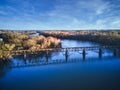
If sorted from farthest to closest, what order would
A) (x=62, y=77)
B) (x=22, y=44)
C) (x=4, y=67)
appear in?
(x=22, y=44)
(x=4, y=67)
(x=62, y=77)

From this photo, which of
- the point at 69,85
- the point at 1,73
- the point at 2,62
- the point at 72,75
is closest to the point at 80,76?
the point at 72,75

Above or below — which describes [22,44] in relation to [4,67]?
above

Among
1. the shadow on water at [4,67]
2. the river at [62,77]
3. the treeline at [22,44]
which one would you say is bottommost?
the river at [62,77]

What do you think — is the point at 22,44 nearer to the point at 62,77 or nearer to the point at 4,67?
the point at 4,67

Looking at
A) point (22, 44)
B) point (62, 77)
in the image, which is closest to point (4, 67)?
point (62, 77)

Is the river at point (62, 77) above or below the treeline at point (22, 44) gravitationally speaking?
below

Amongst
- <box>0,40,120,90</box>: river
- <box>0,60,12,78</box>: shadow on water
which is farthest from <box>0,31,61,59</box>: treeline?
<box>0,40,120,90</box>: river

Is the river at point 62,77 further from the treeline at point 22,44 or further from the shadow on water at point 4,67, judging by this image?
the treeline at point 22,44

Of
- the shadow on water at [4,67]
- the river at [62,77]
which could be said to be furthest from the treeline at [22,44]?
the river at [62,77]

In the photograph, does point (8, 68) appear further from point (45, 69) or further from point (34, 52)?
point (34, 52)

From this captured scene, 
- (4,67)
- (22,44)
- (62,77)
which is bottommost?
(62,77)

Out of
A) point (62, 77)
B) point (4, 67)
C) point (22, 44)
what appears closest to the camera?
point (62, 77)
